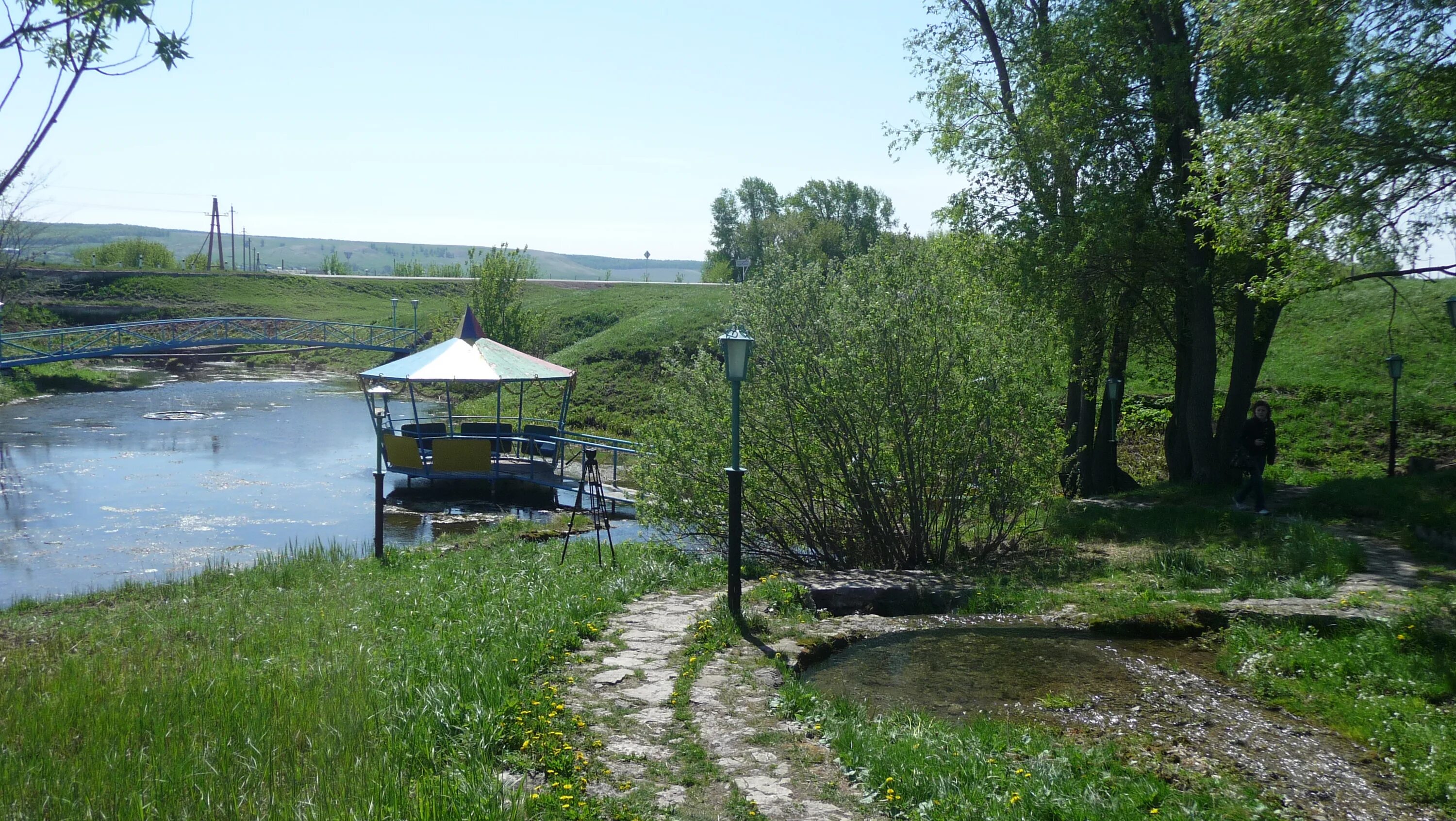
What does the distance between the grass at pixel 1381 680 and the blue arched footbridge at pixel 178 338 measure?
4253cm

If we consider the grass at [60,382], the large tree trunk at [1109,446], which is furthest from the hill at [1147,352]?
the grass at [60,382]

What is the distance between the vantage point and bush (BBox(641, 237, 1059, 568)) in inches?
469

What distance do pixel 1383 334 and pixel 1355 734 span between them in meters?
25.0

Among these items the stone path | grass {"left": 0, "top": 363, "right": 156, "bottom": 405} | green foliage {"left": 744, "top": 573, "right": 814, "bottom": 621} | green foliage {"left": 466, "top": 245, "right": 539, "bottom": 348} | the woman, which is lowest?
grass {"left": 0, "top": 363, "right": 156, "bottom": 405}

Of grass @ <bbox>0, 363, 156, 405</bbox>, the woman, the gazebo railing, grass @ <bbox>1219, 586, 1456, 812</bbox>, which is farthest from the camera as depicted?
grass @ <bbox>0, 363, 156, 405</bbox>

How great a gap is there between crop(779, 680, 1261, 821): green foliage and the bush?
5783mm

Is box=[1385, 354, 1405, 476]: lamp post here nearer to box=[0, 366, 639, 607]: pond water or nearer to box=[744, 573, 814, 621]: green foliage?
box=[744, 573, 814, 621]: green foliage

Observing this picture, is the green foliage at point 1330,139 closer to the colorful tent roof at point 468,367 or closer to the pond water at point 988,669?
the pond water at point 988,669

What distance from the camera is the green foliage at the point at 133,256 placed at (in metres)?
77.3

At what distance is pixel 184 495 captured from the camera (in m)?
21.6

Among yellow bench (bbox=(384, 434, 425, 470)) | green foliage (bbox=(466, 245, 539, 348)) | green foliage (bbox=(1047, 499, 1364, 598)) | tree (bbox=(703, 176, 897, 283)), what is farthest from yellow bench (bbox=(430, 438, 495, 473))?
tree (bbox=(703, 176, 897, 283))

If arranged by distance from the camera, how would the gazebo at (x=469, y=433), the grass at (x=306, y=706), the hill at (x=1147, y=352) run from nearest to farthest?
the grass at (x=306, y=706) → the hill at (x=1147, y=352) → the gazebo at (x=469, y=433)

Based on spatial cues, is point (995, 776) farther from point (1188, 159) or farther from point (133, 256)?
point (133, 256)

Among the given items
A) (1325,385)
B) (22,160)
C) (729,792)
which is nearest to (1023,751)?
(729,792)
